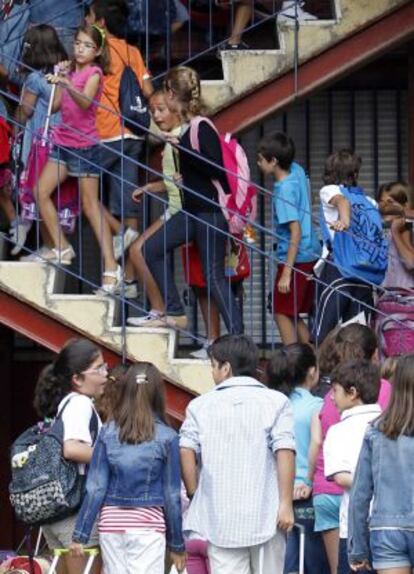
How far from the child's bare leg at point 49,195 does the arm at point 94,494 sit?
3075 millimetres

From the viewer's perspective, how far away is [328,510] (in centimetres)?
1123

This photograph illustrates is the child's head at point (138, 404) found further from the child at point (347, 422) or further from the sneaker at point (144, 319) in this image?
the sneaker at point (144, 319)

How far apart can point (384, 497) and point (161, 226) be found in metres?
4.30

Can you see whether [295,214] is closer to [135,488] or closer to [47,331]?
[47,331]

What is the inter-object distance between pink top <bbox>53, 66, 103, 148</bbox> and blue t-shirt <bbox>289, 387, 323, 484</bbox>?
2927 mm

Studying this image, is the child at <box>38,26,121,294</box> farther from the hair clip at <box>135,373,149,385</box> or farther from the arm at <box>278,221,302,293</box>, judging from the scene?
the hair clip at <box>135,373,149,385</box>

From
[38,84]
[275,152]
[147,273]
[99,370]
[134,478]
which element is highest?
[38,84]

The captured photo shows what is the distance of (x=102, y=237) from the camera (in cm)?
1388

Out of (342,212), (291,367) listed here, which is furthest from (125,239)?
(291,367)

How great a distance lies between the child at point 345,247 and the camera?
13688 mm

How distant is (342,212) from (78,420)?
3.01m

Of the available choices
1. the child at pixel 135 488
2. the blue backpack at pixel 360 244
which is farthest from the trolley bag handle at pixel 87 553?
the blue backpack at pixel 360 244

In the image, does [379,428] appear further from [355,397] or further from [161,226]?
[161,226]

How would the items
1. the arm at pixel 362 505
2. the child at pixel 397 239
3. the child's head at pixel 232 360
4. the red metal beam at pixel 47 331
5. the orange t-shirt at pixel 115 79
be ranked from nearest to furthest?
the arm at pixel 362 505
the child's head at pixel 232 360
the red metal beam at pixel 47 331
the orange t-shirt at pixel 115 79
the child at pixel 397 239
